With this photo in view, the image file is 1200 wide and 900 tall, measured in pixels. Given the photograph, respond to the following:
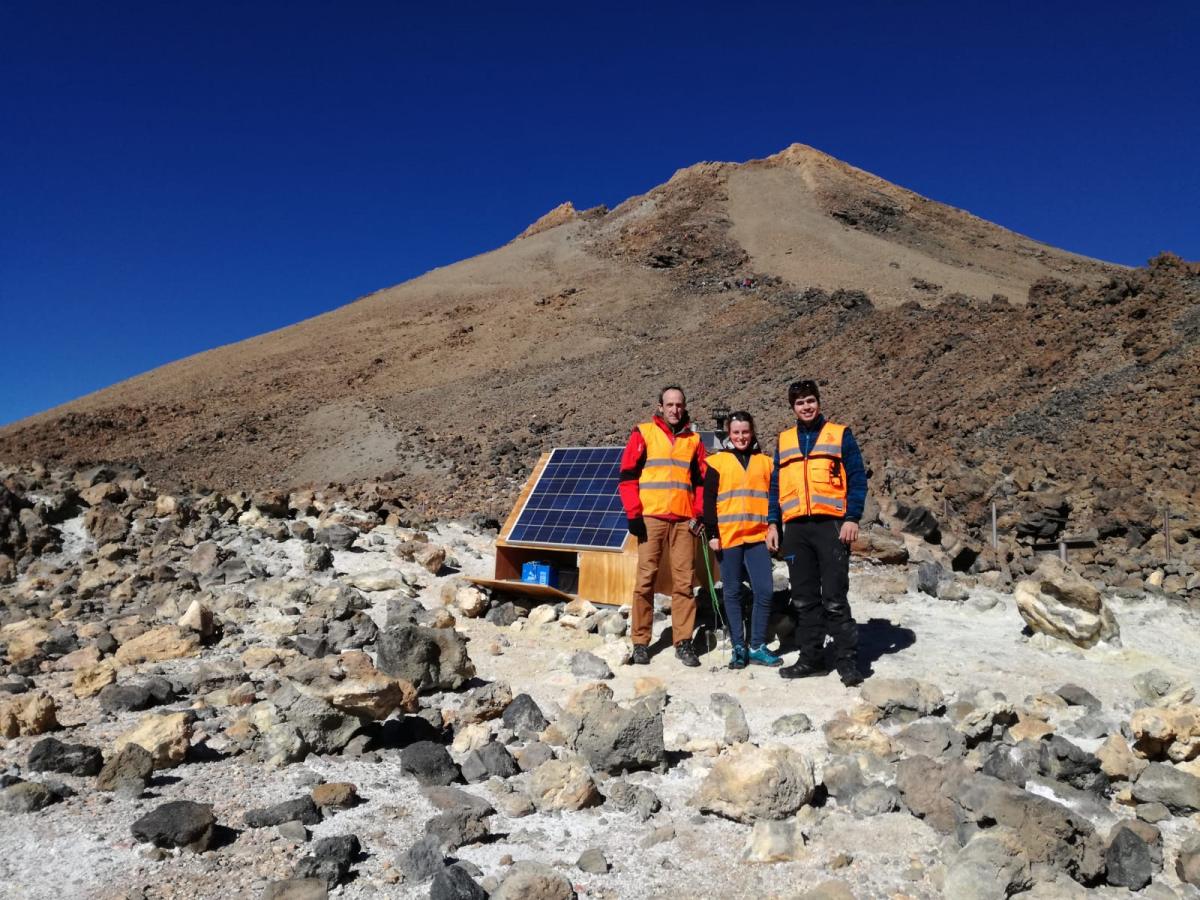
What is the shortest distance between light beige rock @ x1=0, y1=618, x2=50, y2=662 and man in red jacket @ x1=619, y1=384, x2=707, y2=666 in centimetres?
430

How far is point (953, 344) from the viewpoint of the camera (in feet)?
62.4

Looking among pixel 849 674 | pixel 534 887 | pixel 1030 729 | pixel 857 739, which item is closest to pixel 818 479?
pixel 849 674

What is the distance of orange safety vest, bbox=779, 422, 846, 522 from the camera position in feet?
17.3

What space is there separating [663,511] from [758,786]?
246 cm

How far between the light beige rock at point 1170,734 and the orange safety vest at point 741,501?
239cm

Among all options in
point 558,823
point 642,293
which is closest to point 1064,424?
point 558,823

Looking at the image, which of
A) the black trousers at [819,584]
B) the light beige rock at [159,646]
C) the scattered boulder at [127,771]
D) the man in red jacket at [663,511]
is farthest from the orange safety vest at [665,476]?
the light beige rock at [159,646]

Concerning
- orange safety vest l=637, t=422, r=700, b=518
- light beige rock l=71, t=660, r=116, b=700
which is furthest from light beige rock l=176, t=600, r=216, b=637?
orange safety vest l=637, t=422, r=700, b=518

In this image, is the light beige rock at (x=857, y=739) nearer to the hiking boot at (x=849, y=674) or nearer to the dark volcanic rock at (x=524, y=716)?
the hiking boot at (x=849, y=674)

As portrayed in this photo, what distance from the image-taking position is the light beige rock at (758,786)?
3.62 metres

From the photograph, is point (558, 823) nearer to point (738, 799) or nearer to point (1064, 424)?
point (738, 799)

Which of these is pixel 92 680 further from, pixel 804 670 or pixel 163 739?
pixel 804 670

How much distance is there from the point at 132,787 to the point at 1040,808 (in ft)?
12.7

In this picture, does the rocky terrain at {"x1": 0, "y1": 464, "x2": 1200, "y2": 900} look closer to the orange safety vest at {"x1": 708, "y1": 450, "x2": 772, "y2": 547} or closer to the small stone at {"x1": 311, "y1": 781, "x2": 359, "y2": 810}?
the small stone at {"x1": 311, "y1": 781, "x2": 359, "y2": 810}
